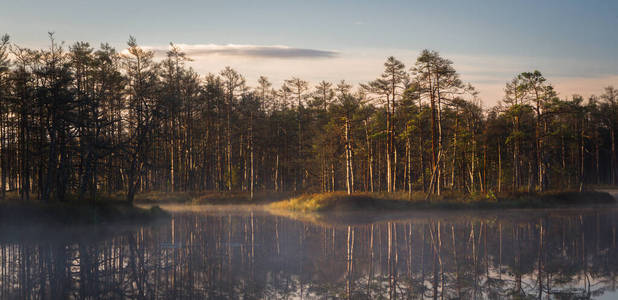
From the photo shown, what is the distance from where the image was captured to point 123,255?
17.7 meters

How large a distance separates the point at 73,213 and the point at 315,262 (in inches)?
769

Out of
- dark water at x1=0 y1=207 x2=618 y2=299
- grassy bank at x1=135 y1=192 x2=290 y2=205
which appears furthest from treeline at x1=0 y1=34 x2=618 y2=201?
dark water at x1=0 y1=207 x2=618 y2=299

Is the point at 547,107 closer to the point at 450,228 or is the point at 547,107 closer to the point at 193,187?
the point at 450,228

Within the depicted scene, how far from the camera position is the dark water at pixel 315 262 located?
1162cm

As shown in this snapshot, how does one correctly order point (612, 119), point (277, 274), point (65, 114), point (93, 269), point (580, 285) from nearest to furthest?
1. point (580, 285)
2. point (277, 274)
3. point (93, 269)
4. point (65, 114)
5. point (612, 119)

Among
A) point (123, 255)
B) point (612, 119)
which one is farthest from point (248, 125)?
Answer: point (612, 119)

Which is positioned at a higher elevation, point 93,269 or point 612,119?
point 612,119

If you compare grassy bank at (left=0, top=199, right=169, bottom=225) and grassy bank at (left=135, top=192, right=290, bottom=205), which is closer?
grassy bank at (left=0, top=199, right=169, bottom=225)

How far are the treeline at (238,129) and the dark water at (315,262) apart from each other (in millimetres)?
11478

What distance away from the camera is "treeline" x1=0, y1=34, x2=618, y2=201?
118 ft

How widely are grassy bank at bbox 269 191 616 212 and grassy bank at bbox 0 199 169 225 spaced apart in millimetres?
12898

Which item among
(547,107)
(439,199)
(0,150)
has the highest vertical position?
(547,107)

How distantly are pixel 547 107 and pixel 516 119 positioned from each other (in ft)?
10.6

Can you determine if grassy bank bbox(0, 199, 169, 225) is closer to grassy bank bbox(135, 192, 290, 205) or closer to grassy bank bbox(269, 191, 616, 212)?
grassy bank bbox(269, 191, 616, 212)
